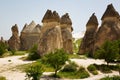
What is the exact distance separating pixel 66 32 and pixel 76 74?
23315 mm

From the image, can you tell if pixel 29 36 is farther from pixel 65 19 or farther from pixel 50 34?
pixel 50 34

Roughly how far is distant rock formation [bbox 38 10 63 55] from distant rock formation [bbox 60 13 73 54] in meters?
9.02

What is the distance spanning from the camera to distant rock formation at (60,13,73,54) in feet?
172

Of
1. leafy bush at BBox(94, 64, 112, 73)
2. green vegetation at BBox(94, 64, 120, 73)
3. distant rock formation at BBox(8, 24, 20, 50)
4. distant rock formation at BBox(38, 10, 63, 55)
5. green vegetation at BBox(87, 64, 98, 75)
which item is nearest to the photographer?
green vegetation at BBox(87, 64, 98, 75)

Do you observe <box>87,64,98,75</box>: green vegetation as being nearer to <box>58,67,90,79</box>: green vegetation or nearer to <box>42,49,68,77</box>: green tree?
<box>58,67,90,79</box>: green vegetation

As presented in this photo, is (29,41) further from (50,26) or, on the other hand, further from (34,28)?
(50,26)

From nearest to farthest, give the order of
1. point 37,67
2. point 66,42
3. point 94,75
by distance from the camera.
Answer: point 37,67, point 94,75, point 66,42

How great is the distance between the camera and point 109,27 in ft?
153

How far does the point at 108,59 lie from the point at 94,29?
67.0ft

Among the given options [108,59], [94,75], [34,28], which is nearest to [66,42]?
[34,28]

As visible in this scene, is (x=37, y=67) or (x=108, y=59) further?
(x=108, y=59)

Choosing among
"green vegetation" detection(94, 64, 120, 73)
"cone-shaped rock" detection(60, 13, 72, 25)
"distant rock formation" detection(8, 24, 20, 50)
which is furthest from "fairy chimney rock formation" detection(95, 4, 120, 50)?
"distant rock formation" detection(8, 24, 20, 50)

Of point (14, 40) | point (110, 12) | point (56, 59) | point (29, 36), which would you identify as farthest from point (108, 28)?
point (14, 40)

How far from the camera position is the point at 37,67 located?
85.1 feet
